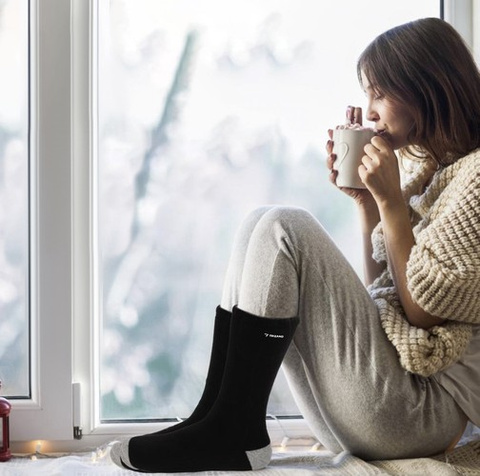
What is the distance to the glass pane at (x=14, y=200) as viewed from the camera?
182 centimetres

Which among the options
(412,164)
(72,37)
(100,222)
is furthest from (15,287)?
(412,164)

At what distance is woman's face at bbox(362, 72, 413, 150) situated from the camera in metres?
1.54

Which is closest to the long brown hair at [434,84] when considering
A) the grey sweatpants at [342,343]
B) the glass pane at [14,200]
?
the grey sweatpants at [342,343]

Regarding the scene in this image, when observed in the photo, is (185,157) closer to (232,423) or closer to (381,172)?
(381,172)

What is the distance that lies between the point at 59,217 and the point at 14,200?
125 mm

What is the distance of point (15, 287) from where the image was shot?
71.9 inches

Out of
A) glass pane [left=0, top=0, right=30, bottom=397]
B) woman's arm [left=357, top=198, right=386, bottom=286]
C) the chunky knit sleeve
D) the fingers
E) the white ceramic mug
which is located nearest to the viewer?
the chunky knit sleeve

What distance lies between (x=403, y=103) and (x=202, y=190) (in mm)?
530

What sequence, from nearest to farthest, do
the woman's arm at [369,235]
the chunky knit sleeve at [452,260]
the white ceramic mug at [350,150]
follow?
the chunky knit sleeve at [452,260], the white ceramic mug at [350,150], the woman's arm at [369,235]

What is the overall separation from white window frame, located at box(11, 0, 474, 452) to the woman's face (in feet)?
1.97

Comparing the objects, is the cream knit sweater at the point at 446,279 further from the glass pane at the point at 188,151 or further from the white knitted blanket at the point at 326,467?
the glass pane at the point at 188,151

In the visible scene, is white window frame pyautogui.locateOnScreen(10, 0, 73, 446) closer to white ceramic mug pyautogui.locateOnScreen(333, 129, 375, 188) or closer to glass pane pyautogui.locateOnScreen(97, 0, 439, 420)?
glass pane pyautogui.locateOnScreen(97, 0, 439, 420)

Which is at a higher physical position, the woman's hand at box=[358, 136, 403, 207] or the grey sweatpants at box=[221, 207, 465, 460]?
the woman's hand at box=[358, 136, 403, 207]

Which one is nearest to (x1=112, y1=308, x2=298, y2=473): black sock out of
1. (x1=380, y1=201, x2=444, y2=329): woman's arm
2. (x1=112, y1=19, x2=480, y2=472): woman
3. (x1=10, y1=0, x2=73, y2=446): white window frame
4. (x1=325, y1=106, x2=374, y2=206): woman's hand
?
(x1=112, y1=19, x2=480, y2=472): woman
